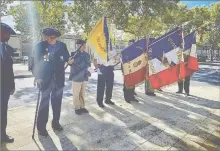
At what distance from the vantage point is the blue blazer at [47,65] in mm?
5180

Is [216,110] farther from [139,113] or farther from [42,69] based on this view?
[42,69]

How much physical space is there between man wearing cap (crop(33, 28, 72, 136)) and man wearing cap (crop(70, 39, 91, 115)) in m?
1.25

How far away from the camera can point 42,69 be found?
17.2ft

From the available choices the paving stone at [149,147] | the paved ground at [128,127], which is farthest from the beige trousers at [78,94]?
the paving stone at [149,147]

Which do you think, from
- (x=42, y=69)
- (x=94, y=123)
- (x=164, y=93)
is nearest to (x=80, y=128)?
(x=94, y=123)

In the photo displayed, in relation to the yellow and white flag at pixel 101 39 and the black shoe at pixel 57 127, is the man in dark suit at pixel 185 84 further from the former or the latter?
the black shoe at pixel 57 127

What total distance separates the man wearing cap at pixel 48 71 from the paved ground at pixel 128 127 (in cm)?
47

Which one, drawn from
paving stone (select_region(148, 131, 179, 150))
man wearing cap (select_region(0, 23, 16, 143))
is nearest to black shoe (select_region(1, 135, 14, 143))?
man wearing cap (select_region(0, 23, 16, 143))

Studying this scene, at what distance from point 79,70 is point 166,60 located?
240 centimetres

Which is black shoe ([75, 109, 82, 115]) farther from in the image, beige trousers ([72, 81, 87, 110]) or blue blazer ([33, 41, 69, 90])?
blue blazer ([33, 41, 69, 90])

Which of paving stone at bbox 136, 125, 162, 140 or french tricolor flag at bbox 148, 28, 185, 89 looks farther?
french tricolor flag at bbox 148, 28, 185, 89

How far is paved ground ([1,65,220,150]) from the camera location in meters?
4.87

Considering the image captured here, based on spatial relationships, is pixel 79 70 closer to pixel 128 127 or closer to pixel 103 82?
pixel 103 82

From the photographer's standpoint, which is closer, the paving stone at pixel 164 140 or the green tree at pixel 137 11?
the paving stone at pixel 164 140
